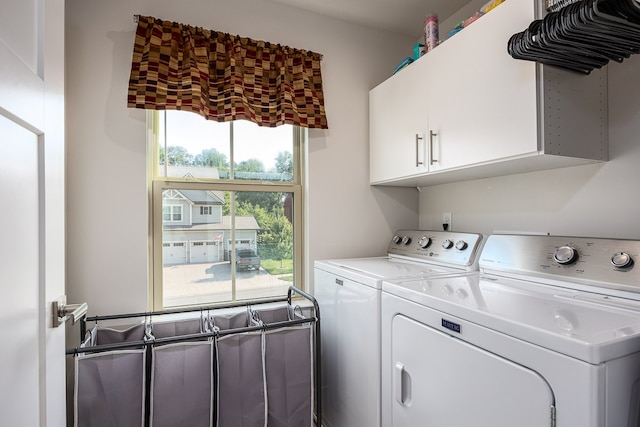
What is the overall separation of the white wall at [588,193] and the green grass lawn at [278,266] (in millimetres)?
1219

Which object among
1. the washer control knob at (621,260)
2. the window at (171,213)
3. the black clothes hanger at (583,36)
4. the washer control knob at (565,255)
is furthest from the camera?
the window at (171,213)

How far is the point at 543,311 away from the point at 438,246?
3.01 feet

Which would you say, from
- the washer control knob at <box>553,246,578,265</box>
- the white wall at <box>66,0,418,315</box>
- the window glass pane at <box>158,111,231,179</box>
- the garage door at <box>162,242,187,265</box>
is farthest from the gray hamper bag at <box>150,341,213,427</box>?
the washer control knob at <box>553,246,578,265</box>

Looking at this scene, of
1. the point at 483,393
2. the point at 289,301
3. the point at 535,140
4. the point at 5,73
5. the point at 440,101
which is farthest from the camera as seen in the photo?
the point at 289,301

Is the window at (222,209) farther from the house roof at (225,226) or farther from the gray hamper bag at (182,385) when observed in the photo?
the gray hamper bag at (182,385)

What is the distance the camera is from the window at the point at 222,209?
6.40 ft

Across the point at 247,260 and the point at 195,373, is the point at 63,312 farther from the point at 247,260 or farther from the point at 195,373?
the point at 247,260

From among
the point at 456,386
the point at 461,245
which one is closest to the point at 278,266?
the point at 461,245

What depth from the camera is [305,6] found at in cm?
213

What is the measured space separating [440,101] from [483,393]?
51.7 inches

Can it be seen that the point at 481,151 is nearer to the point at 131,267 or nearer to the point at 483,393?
the point at 483,393

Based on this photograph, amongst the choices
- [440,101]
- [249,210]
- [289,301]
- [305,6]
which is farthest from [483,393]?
[305,6]

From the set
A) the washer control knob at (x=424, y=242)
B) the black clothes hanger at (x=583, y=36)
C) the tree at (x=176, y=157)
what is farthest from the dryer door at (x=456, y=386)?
the tree at (x=176, y=157)

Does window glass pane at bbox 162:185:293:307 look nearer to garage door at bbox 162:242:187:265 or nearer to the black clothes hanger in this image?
garage door at bbox 162:242:187:265
